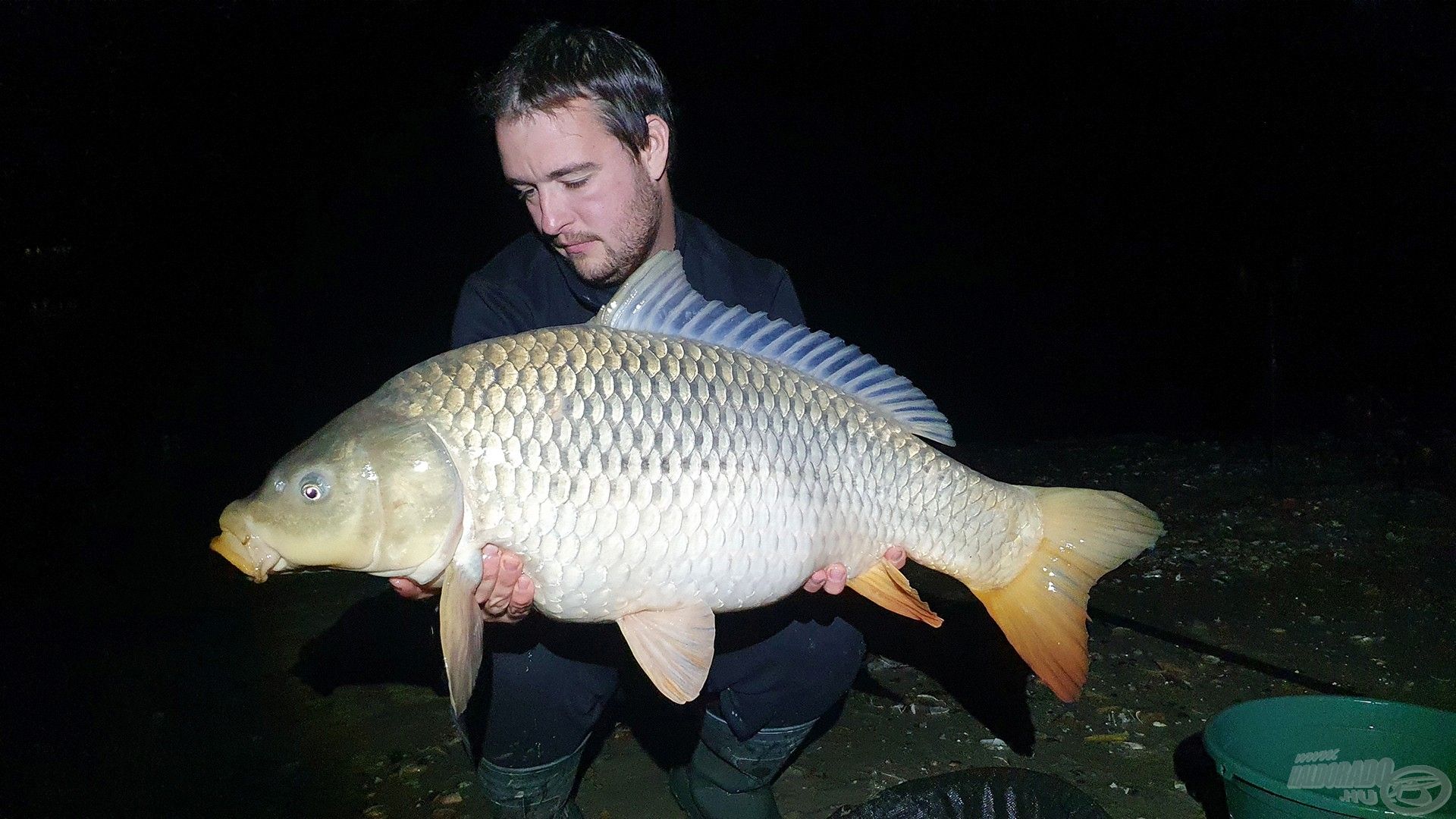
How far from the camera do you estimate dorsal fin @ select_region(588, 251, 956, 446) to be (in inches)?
60.8

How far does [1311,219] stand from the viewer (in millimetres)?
6898

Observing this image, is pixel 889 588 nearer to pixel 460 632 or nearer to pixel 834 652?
pixel 834 652

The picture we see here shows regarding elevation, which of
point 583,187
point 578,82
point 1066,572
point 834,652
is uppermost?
point 578,82

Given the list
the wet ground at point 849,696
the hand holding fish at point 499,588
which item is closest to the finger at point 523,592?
the hand holding fish at point 499,588

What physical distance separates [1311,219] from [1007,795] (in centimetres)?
688

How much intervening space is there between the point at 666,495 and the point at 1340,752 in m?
1.45

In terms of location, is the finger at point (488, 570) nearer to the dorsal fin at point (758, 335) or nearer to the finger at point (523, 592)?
the finger at point (523, 592)

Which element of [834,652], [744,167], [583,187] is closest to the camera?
[583,187]

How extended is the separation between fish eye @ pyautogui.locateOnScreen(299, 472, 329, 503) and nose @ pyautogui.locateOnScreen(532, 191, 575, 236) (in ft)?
2.59

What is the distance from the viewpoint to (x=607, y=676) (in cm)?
196

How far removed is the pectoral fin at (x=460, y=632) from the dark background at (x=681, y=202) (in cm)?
212

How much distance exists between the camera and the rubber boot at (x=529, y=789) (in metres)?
1.90

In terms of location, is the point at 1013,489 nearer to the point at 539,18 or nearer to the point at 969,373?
the point at 539,18

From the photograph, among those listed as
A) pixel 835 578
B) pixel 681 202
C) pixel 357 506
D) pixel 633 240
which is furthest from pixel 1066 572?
pixel 681 202
